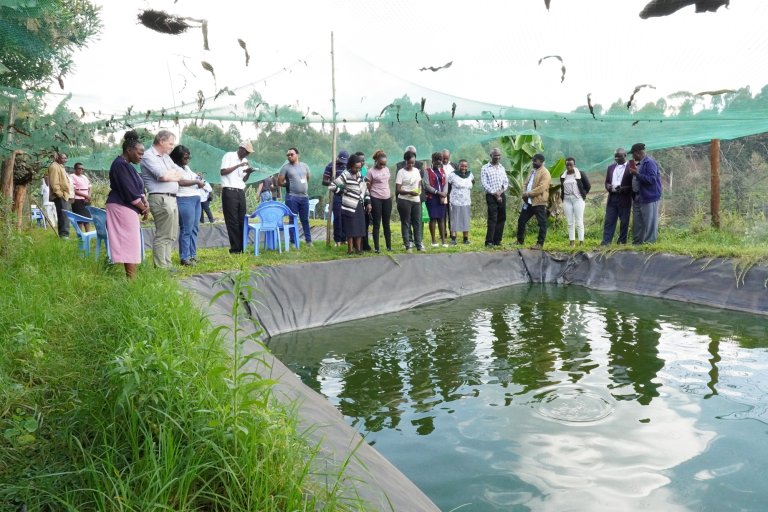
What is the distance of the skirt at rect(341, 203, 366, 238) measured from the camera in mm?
7914

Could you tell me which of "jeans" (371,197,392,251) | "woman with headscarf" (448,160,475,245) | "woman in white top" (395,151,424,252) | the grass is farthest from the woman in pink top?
"woman with headscarf" (448,160,475,245)

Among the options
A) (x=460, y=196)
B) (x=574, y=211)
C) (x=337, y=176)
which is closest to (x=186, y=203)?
(x=337, y=176)

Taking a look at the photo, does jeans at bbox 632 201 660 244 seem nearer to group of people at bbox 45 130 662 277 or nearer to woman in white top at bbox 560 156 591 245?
group of people at bbox 45 130 662 277

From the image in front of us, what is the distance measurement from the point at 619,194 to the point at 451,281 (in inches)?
120

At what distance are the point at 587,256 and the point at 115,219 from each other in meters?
7.00

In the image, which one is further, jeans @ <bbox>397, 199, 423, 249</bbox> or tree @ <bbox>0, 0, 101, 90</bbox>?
jeans @ <bbox>397, 199, 423, 249</bbox>

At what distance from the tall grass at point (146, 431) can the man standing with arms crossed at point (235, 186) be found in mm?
4267

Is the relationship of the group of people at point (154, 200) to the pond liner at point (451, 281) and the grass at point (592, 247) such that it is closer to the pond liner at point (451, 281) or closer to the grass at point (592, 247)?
the grass at point (592, 247)

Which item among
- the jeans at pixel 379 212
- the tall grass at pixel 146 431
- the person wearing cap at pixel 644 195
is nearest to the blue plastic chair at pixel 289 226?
the jeans at pixel 379 212

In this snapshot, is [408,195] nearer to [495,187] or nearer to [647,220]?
[495,187]

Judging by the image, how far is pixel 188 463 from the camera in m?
1.81

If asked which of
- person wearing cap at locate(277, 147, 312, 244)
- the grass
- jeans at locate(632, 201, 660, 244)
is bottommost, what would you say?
the grass

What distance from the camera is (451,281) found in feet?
27.9

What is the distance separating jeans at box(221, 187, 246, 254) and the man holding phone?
5.66m
